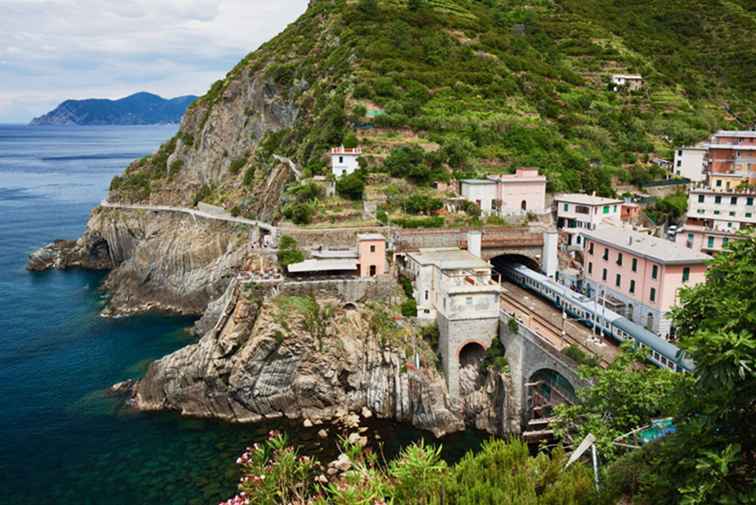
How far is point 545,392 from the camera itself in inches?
1335

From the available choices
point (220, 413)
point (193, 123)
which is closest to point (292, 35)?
point (193, 123)

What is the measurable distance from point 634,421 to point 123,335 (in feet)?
146

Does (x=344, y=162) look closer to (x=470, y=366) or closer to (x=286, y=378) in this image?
(x=286, y=378)

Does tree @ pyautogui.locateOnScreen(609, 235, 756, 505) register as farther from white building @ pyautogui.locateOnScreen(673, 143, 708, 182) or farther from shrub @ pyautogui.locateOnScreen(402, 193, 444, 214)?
white building @ pyautogui.locateOnScreen(673, 143, 708, 182)

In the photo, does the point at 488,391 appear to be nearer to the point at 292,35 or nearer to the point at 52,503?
the point at 52,503

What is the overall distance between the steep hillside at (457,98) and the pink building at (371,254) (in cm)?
1476

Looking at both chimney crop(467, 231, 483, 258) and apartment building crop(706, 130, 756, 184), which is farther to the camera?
apartment building crop(706, 130, 756, 184)

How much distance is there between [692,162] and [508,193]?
27.4 metres

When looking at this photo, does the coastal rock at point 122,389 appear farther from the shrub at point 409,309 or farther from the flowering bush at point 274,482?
the flowering bush at point 274,482

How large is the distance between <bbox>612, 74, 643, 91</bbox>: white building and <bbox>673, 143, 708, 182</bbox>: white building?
25254 millimetres

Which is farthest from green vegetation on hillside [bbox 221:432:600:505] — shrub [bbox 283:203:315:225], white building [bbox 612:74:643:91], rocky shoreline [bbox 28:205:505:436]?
white building [bbox 612:74:643:91]

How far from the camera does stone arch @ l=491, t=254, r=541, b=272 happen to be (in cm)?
4755

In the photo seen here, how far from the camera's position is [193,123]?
294 ft

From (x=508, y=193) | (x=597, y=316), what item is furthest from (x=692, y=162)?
(x=597, y=316)
